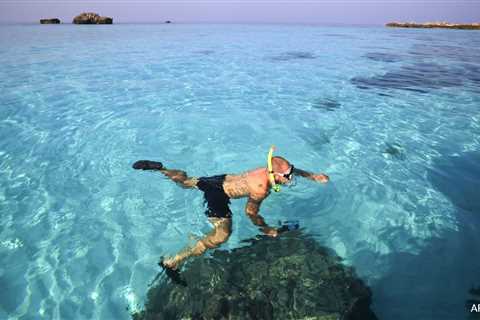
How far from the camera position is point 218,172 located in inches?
301

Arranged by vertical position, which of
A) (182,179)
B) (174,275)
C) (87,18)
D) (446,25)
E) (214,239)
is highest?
(87,18)

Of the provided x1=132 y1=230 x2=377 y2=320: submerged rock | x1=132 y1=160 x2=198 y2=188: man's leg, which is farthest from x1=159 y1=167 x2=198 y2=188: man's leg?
x1=132 y1=230 x2=377 y2=320: submerged rock

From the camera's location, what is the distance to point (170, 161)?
8.02 metres

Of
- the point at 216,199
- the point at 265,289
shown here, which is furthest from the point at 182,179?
the point at 265,289

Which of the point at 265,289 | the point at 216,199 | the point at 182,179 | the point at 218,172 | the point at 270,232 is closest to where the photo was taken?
the point at 265,289

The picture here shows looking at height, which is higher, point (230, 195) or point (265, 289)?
point (230, 195)

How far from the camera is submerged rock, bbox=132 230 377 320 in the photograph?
414 centimetres

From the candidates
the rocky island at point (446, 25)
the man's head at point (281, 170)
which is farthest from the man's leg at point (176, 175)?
the rocky island at point (446, 25)

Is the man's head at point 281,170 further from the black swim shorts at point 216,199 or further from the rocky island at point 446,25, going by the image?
Result: the rocky island at point 446,25

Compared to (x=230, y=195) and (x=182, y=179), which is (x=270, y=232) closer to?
(x=230, y=195)

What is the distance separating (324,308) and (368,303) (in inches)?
26.1

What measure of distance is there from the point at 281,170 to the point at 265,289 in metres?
1.70

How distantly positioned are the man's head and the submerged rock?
139cm

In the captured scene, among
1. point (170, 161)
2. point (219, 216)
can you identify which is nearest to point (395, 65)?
point (170, 161)
